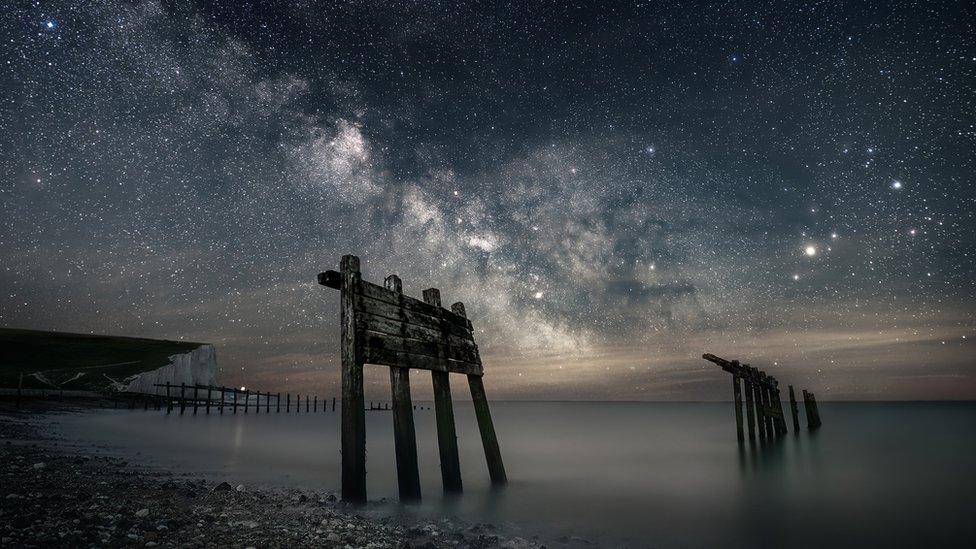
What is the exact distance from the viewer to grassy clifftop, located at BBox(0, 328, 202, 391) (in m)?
57.4

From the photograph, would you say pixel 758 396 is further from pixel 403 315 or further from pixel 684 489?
pixel 403 315

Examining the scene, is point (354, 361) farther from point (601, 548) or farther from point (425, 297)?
point (601, 548)

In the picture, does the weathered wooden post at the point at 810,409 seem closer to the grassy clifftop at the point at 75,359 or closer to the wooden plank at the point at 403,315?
the wooden plank at the point at 403,315

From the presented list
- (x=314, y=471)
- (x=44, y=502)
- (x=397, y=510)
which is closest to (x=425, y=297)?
(x=397, y=510)

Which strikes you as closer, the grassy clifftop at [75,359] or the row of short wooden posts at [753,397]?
the row of short wooden posts at [753,397]

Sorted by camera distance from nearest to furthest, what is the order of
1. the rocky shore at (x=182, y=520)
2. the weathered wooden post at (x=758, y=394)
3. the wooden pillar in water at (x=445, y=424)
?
the rocky shore at (x=182, y=520) < the wooden pillar in water at (x=445, y=424) < the weathered wooden post at (x=758, y=394)

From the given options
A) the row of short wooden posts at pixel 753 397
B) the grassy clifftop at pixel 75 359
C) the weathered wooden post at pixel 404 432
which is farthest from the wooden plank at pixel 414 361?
the grassy clifftop at pixel 75 359

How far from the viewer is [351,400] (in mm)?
7078

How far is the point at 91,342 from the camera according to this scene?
79.9 meters

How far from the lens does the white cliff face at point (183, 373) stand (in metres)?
65.8

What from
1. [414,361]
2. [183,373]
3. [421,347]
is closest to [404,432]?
[414,361]

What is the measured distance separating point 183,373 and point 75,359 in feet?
43.1

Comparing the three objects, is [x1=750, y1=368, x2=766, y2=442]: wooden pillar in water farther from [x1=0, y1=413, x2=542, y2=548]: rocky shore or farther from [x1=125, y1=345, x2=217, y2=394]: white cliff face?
[x1=125, y1=345, x2=217, y2=394]: white cliff face

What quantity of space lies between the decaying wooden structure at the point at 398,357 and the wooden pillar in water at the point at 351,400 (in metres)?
0.01
